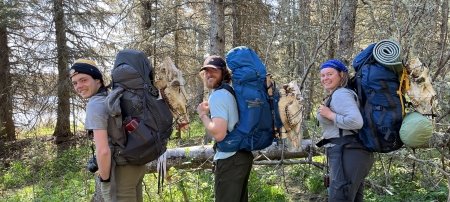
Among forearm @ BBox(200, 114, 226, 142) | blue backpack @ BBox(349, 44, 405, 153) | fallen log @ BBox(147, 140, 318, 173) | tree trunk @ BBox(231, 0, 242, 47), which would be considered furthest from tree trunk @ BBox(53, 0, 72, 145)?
blue backpack @ BBox(349, 44, 405, 153)

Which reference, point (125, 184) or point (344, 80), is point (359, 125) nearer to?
point (344, 80)

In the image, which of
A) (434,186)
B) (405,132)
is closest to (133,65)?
(405,132)

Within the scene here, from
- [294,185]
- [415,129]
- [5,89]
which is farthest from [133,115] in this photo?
[5,89]

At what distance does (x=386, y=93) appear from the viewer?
3471 mm

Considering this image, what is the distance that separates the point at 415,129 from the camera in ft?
11.0

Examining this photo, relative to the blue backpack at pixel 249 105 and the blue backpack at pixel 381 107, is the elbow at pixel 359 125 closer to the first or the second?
the blue backpack at pixel 381 107

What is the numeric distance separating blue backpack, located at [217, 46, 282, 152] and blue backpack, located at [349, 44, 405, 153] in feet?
2.71

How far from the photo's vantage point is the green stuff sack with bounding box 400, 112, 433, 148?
132 inches

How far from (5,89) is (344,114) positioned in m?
14.0

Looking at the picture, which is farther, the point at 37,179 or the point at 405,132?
the point at 37,179

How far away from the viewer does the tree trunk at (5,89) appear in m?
14.4

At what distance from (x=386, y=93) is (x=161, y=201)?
3844 mm

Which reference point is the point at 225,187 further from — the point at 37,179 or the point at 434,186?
the point at 37,179

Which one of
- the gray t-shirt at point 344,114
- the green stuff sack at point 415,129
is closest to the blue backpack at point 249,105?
the gray t-shirt at point 344,114
